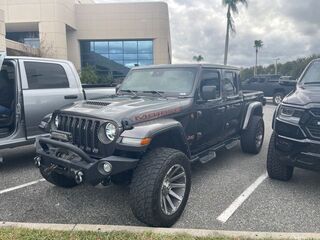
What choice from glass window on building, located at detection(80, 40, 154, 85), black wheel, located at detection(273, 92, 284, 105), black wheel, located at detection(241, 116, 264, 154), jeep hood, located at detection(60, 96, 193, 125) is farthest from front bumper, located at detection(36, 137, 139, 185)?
glass window on building, located at detection(80, 40, 154, 85)

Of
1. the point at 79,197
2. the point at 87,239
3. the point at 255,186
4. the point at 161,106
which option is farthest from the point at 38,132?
the point at 255,186

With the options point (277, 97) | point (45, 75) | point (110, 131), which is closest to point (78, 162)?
point (110, 131)

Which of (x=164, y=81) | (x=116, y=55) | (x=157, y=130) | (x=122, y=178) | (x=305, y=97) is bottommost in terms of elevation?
(x=122, y=178)

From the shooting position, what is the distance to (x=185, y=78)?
4730 mm

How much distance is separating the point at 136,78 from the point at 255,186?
2539 mm

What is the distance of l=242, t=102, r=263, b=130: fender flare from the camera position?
631cm

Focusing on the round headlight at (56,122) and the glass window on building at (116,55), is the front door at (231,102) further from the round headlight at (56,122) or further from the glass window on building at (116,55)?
the glass window on building at (116,55)

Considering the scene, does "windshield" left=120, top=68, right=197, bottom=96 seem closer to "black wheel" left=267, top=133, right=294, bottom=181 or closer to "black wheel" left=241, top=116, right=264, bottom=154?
"black wheel" left=267, top=133, right=294, bottom=181

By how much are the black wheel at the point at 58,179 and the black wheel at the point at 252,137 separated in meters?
3.57

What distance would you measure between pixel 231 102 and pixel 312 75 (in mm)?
1424

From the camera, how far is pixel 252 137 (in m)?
6.38

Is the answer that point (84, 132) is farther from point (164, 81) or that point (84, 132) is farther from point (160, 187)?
point (164, 81)

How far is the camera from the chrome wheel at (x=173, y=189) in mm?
3486

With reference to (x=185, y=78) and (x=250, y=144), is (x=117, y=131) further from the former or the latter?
(x=250, y=144)
